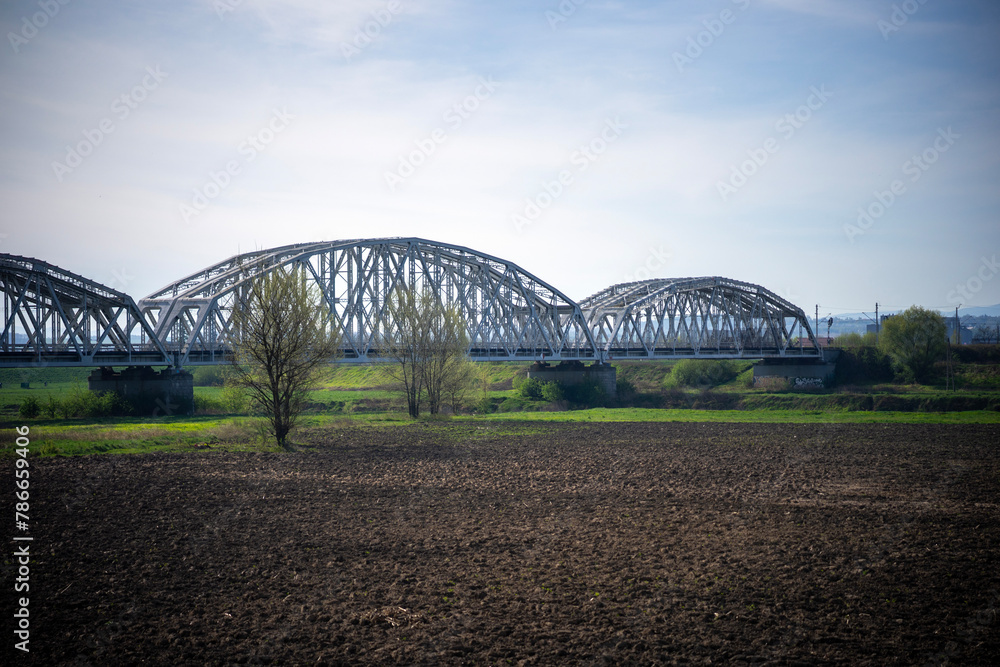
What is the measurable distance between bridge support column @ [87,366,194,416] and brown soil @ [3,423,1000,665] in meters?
35.0

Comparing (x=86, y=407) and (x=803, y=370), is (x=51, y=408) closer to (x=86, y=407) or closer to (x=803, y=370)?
(x=86, y=407)

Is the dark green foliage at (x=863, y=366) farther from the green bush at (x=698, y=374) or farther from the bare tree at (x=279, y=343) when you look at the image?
the bare tree at (x=279, y=343)

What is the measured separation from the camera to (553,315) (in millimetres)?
99438

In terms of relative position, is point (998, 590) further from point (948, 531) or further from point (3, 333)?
point (3, 333)

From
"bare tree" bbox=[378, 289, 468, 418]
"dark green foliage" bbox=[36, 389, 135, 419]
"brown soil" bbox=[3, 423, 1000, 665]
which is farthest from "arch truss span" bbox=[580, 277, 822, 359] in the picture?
"brown soil" bbox=[3, 423, 1000, 665]

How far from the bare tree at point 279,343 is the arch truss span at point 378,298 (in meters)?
23.3

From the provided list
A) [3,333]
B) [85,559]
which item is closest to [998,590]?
[85,559]

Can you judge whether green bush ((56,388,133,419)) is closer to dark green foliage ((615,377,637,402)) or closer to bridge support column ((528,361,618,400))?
bridge support column ((528,361,618,400))

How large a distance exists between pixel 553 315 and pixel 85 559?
278 ft

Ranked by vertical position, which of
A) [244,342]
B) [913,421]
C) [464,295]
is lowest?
[913,421]

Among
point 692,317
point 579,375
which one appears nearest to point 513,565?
point 579,375

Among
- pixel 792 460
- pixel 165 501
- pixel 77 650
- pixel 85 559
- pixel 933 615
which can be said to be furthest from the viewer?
pixel 792 460

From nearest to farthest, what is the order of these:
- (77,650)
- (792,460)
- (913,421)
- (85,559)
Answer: (77,650) → (85,559) → (792,460) → (913,421)

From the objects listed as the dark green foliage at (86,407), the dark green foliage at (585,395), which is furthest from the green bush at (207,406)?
the dark green foliage at (585,395)
